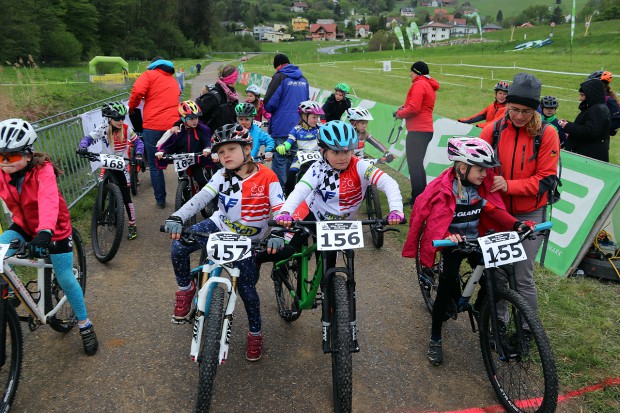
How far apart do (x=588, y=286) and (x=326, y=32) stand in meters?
187

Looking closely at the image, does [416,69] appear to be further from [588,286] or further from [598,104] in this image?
[588,286]

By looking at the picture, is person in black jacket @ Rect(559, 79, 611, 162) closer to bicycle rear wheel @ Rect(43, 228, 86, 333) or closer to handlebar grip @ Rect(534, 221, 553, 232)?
handlebar grip @ Rect(534, 221, 553, 232)

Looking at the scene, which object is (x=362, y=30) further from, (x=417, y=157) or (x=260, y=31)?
(x=417, y=157)

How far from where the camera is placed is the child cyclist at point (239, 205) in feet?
13.2

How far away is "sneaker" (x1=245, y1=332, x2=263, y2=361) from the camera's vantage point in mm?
4227

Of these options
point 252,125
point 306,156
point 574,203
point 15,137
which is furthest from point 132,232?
point 574,203

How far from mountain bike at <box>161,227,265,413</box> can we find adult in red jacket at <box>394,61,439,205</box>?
17.1 feet

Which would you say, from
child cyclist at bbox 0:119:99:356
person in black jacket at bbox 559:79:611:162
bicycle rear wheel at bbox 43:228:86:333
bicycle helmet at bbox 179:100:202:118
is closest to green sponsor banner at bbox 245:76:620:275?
person in black jacket at bbox 559:79:611:162

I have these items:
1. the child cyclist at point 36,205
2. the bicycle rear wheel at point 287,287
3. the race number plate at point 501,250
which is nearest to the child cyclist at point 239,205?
the bicycle rear wheel at point 287,287

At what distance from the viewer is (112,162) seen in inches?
254

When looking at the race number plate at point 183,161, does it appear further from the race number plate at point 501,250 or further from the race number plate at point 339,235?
the race number plate at point 501,250

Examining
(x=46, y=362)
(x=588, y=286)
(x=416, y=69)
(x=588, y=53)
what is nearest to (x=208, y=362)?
(x=46, y=362)

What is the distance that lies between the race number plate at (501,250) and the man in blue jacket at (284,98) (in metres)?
5.00

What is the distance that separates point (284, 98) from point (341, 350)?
230 inches
